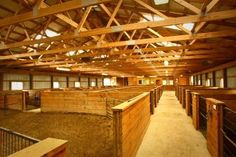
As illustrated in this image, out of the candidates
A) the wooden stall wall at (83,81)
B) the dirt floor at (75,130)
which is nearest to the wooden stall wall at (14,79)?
the dirt floor at (75,130)

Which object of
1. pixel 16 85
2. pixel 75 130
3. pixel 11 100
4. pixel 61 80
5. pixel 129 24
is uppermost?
pixel 129 24

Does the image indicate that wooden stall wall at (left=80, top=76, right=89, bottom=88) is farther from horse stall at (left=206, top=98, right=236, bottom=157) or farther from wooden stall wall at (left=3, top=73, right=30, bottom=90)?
horse stall at (left=206, top=98, right=236, bottom=157)

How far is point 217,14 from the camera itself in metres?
3.42

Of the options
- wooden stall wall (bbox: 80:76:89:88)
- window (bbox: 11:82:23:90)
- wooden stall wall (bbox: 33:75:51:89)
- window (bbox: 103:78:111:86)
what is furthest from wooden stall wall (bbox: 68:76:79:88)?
window (bbox: 103:78:111:86)

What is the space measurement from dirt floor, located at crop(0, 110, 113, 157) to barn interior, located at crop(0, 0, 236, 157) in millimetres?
28

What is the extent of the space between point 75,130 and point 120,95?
103 inches

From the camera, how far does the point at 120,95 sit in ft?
26.5

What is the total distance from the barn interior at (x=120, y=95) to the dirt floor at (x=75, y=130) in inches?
1.1

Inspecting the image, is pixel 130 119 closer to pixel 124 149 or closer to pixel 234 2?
pixel 124 149

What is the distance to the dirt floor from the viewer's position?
4.55 meters

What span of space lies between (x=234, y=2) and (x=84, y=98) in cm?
667

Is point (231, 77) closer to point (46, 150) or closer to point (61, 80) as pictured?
point (46, 150)

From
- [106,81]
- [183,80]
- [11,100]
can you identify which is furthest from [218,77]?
[106,81]

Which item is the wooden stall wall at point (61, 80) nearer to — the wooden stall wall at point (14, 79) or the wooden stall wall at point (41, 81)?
the wooden stall wall at point (41, 81)
